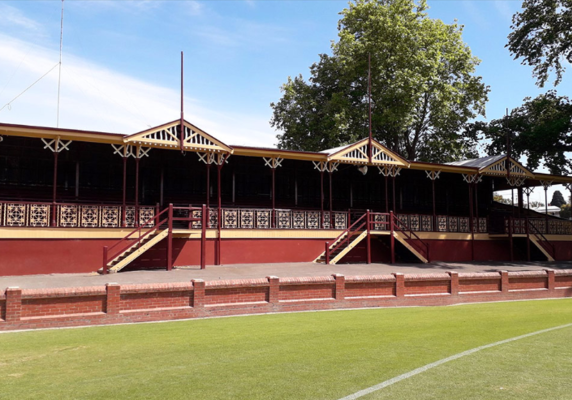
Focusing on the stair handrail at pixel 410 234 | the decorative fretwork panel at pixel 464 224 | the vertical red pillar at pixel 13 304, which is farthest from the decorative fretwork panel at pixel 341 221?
the vertical red pillar at pixel 13 304

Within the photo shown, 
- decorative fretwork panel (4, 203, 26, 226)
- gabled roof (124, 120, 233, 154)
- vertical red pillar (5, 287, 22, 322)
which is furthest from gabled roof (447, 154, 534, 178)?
vertical red pillar (5, 287, 22, 322)

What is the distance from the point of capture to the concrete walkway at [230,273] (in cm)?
1661

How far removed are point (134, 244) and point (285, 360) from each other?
1265cm

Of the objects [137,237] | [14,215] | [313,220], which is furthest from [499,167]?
[14,215]

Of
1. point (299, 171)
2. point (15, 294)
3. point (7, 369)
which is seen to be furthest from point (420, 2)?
point (7, 369)

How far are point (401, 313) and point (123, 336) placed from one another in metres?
7.39

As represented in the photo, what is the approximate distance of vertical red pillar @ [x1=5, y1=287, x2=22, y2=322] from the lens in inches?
487

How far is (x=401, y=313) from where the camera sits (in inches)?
592

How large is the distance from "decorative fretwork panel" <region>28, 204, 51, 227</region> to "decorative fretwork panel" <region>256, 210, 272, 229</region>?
322 inches

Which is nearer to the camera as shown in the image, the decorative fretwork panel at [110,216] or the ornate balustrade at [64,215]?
the ornate balustrade at [64,215]

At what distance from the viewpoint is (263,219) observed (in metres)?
23.6

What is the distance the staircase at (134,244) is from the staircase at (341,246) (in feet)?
21.8

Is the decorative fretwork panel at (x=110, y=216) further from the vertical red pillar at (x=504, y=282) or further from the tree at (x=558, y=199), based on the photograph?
the tree at (x=558, y=199)

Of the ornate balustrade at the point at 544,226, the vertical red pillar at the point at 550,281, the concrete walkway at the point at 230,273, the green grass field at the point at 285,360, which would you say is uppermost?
the ornate balustrade at the point at 544,226
